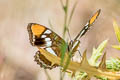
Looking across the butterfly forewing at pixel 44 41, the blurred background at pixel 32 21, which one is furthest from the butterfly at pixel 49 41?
the blurred background at pixel 32 21

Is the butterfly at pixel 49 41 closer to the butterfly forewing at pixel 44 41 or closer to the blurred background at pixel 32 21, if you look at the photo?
the butterfly forewing at pixel 44 41

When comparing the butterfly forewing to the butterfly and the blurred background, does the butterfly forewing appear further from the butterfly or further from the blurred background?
the blurred background

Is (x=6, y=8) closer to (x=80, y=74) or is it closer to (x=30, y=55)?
(x=30, y=55)

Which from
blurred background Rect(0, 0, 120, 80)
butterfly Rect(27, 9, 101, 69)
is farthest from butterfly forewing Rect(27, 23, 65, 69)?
blurred background Rect(0, 0, 120, 80)

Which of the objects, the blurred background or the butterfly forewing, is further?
the blurred background

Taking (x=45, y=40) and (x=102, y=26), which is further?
(x=102, y=26)

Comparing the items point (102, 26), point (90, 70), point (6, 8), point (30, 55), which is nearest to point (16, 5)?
point (6, 8)
